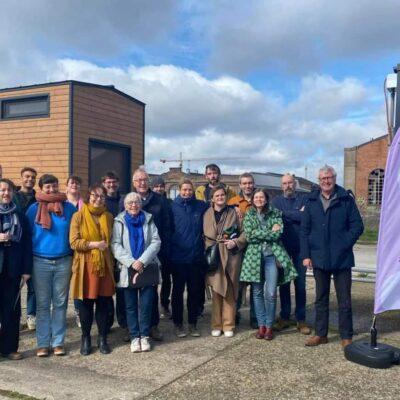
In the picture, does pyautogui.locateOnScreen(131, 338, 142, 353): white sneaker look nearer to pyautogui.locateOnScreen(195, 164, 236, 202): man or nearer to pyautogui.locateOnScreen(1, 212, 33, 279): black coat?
pyautogui.locateOnScreen(1, 212, 33, 279): black coat

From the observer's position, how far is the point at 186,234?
5473 millimetres

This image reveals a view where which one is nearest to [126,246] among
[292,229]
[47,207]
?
[47,207]

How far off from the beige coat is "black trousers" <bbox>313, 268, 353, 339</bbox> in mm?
885

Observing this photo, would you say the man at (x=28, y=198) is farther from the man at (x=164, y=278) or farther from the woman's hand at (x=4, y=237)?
the man at (x=164, y=278)

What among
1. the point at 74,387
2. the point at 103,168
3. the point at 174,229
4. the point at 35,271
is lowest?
the point at 74,387

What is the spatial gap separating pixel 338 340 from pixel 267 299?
91cm

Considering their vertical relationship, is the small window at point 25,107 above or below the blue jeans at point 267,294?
above

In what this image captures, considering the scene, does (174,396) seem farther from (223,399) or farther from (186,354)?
(186,354)

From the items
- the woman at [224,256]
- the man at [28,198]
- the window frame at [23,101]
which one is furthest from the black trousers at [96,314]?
the window frame at [23,101]

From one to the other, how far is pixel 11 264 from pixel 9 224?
387mm

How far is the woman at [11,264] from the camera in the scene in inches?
181

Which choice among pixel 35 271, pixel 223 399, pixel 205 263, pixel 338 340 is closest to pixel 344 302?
pixel 338 340

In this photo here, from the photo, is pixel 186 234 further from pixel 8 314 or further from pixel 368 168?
pixel 368 168

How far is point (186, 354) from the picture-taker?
491 cm
